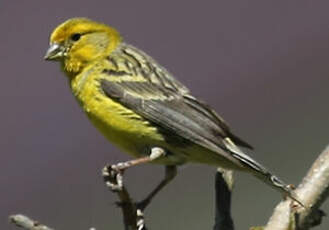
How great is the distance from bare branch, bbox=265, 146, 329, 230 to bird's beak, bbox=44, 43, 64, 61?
1917mm

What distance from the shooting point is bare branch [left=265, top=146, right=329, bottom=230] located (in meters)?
4.48

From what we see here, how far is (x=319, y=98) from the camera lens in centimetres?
801

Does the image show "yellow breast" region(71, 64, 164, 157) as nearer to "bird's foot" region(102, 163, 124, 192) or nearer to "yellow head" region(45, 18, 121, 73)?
"yellow head" region(45, 18, 121, 73)

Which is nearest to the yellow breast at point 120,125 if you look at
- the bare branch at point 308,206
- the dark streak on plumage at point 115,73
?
the dark streak on plumage at point 115,73

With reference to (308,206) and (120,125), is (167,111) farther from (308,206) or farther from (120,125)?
(308,206)

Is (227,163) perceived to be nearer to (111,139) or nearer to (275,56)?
(111,139)

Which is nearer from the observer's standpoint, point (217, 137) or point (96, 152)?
point (217, 137)

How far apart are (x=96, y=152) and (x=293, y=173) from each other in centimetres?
140

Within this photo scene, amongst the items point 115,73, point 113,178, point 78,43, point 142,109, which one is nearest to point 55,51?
point 78,43

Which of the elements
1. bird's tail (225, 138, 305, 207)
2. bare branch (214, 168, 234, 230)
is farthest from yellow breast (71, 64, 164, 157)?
bare branch (214, 168, 234, 230)

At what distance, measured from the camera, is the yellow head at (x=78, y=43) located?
6207 millimetres

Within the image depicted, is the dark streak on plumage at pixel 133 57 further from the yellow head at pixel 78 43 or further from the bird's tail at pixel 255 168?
the bird's tail at pixel 255 168

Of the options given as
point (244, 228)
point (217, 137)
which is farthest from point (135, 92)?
point (244, 228)

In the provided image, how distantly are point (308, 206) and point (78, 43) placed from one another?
84.8 inches
